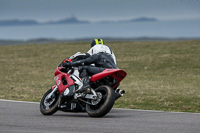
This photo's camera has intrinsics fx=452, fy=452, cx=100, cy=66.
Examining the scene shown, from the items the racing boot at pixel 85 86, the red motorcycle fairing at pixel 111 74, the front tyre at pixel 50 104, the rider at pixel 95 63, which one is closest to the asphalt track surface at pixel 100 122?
the front tyre at pixel 50 104

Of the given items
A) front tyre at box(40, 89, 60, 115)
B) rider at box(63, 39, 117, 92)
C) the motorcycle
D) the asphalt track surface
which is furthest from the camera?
front tyre at box(40, 89, 60, 115)

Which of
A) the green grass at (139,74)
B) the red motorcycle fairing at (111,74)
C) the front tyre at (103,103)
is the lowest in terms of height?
the green grass at (139,74)

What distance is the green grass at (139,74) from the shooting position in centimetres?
1354

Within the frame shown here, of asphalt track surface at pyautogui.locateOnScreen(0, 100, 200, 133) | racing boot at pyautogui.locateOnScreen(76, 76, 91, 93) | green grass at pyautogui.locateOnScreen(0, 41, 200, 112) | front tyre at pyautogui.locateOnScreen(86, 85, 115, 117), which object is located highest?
racing boot at pyautogui.locateOnScreen(76, 76, 91, 93)

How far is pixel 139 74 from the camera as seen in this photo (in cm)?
2202

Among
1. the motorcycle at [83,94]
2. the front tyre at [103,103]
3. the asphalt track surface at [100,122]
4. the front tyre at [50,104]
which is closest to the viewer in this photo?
the asphalt track surface at [100,122]

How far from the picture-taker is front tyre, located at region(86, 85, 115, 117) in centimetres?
853

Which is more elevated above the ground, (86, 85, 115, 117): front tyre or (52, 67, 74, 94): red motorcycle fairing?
(52, 67, 74, 94): red motorcycle fairing

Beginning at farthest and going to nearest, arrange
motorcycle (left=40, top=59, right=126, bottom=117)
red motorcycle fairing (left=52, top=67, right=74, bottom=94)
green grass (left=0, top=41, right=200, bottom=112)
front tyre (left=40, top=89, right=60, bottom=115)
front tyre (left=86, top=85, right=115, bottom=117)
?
green grass (left=0, top=41, right=200, bottom=112) < front tyre (left=40, top=89, right=60, bottom=115) < red motorcycle fairing (left=52, top=67, right=74, bottom=94) < motorcycle (left=40, top=59, right=126, bottom=117) < front tyre (left=86, top=85, right=115, bottom=117)

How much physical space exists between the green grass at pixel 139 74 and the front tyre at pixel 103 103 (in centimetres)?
311

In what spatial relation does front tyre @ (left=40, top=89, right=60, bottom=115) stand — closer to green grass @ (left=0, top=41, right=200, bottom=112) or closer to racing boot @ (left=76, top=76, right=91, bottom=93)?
racing boot @ (left=76, top=76, right=91, bottom=93)

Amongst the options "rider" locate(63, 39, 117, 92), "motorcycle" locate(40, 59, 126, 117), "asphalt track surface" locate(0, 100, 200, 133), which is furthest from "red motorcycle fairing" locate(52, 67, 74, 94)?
"asphalt track surface" locate(0, 100, 200, 133)

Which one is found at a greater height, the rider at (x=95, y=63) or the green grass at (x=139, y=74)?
the rider at (x=95, y=63)

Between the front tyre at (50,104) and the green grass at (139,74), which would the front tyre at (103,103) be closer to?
the front tyre at (50,104)
